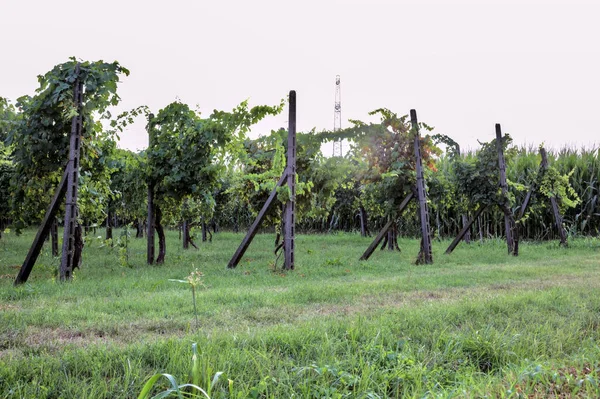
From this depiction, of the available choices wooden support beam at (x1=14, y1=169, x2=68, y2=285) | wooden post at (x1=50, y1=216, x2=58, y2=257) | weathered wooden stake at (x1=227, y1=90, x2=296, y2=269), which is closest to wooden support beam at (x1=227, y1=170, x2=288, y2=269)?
weathered wooden stake at (x1=227, y1=90, x2=296, y2=269)

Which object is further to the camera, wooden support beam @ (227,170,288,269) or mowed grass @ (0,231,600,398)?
wooden support beam @ (227,170,288,269)

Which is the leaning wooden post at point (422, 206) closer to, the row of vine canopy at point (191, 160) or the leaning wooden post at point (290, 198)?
the row of vine canopy at point (191, 160)

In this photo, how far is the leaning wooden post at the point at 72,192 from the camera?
7488 mm

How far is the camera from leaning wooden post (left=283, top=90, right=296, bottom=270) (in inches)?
378

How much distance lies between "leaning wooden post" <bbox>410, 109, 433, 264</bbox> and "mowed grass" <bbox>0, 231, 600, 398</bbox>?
4.32 m

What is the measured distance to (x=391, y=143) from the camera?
12688 mm

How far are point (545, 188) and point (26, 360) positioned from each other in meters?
15.9

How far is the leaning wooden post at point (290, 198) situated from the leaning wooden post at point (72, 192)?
3959 millimetres

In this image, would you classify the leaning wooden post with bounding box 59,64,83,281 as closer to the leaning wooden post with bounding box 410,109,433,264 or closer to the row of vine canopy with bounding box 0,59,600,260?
the row of vine canopy with bounding box 0,59,600,260

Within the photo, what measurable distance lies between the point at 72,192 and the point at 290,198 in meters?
4.04

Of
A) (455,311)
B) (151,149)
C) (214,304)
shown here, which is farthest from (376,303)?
(151,149)

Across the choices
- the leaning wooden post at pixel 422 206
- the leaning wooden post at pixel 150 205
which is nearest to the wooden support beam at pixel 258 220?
the leaning wooden post at pixel 150 205

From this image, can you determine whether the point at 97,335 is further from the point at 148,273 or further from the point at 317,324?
the point at 148,273

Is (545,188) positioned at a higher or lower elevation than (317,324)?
higher
